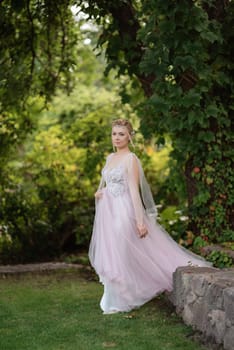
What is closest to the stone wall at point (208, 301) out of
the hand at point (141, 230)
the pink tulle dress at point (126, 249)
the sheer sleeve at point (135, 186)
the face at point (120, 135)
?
the pink tulle dress at point (126, 249)

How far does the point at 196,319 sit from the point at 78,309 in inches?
55.0

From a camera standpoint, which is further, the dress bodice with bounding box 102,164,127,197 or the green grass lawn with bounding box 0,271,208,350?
the dress bodice with bounding box 102,164,127,197

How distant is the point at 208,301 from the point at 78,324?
1230mm

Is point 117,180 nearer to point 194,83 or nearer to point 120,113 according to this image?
point 194,83

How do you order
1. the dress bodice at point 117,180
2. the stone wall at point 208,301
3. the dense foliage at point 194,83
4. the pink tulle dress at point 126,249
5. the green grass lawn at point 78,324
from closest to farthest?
the stone wall at point 208,301 → the green grass lawn at point 78,324 → the pink tulle dress at point 126,249 → the dress bodice at point 117,180 → the dense foliage at point 194,83

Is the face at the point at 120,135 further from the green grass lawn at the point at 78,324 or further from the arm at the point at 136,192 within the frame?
the green grass lawn at the point at 78,324

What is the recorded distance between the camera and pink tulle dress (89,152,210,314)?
5926mm

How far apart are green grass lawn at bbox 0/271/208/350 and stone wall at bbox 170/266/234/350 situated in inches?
5.2

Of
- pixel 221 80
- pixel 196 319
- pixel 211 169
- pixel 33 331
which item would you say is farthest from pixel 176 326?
pixel 221 80

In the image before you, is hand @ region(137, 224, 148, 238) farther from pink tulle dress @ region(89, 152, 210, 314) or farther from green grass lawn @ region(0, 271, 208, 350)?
green grass lawn @ region(0, 271, 208, 350)

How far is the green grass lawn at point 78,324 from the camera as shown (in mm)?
4820

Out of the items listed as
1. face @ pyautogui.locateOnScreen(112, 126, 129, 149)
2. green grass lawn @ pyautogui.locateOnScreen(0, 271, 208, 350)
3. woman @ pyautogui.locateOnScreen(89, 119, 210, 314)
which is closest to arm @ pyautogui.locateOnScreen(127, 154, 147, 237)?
woman @ pyautogui.locateOnScreen(89, 119, 210, 314)

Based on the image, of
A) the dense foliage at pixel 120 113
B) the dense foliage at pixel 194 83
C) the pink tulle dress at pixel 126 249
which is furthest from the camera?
the dense foliage at pixel 120 113

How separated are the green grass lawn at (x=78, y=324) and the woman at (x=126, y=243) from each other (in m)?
0.20
